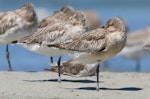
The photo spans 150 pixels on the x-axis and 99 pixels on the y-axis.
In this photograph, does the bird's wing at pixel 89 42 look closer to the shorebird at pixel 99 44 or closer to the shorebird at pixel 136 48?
the shorebird at pixel 99 44

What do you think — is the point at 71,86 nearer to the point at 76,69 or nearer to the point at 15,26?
the point at 76,69

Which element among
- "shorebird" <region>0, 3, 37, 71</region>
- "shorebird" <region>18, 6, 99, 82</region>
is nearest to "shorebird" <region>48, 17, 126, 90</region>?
"shorebird" <region>18, 6, 99, 82</region>

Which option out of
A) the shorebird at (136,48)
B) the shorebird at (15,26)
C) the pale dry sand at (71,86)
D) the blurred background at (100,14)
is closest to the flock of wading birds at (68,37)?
the shorebird at (15,26)

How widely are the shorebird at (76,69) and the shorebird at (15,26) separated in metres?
1.46

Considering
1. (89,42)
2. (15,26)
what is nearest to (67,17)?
(15,26)

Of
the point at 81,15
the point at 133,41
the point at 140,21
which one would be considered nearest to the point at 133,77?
the point at 81,15

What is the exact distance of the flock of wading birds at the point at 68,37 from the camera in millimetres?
14203

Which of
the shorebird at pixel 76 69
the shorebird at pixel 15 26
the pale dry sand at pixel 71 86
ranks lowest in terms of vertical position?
the pale dry sand at pixel 71 86

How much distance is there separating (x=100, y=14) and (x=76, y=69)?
904 inches

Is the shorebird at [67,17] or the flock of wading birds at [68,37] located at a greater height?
the shorebird at [67,17]

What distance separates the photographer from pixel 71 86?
48.8 feet

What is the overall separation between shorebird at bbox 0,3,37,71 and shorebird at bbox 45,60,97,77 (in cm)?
146

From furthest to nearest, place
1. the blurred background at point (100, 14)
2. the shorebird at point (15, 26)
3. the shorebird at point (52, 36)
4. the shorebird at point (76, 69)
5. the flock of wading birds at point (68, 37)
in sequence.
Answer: the blurred background at point (100, 14), the shorebird at point (15, 26), the shorebird at point (76, 69), the shorebird at point (52, 36), the flock of wading birds at point (68, 37)

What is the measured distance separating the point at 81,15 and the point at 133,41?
9.92m
